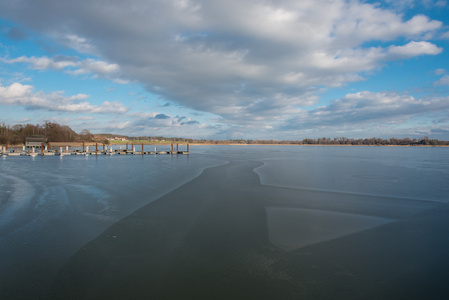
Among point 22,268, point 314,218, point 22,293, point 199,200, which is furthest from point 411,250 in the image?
point 22,268

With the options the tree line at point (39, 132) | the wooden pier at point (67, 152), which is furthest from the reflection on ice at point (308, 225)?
the tree line at point (39, 132)

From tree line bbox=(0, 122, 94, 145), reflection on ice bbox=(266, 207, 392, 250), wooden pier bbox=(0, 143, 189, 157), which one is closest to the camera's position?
reflection on ice bbox=(266, 207, 392, 250)

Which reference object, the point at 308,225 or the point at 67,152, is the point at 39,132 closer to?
the point at 67,152

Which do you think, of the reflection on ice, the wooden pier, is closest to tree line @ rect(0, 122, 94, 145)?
the wooden pier

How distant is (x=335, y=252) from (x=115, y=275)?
405cm

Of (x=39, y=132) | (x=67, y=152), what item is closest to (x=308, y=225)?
(x=67, y=152)

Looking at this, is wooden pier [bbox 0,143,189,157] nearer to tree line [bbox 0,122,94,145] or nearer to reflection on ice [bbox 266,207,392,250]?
tree line [bbox 0,122,94,145]

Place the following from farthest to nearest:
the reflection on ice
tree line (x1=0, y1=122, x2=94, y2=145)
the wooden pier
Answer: tree line (x1=0, y1=122, x2=94, y2=145) → the wooden pier → the reflection on ice

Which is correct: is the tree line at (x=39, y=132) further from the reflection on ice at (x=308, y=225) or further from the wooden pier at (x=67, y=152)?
the reflection on ice at (x=308, y=225)

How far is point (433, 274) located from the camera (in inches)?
167

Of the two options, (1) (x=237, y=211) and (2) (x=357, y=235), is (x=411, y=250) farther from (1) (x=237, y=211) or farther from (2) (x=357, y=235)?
(1) (x=237, y=211)

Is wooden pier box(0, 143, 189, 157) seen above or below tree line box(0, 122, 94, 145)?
below

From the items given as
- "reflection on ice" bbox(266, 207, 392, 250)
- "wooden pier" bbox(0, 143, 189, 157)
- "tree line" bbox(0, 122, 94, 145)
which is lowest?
"reflection on ice" bbox(266, 207, 392, 250)

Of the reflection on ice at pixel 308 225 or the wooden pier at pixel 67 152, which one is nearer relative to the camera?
the reflection on ice at pixel 308 225
